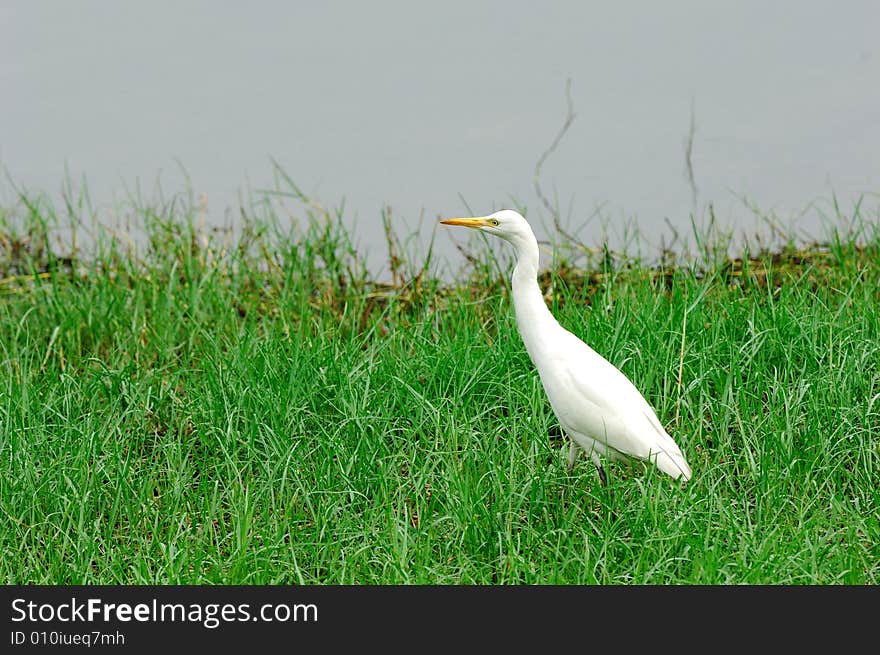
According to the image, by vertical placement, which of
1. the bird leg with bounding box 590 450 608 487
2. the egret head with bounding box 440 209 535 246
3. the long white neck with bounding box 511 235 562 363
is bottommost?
the bird leg with bounding box 590 450 608 487

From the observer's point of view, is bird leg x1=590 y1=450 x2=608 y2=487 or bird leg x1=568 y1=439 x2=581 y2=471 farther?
bird leg x1=568 y1=439 x2=581 y2=471

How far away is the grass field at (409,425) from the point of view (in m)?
3.57

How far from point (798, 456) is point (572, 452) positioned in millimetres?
965

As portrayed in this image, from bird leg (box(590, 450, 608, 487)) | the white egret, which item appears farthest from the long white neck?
bird leg (box(590, 450, 608, 487))

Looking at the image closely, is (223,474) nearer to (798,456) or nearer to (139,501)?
(139,501)

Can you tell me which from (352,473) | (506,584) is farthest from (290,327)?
(506,584)

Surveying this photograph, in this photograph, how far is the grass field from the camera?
3566mm

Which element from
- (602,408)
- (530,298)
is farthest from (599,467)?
(530,298)

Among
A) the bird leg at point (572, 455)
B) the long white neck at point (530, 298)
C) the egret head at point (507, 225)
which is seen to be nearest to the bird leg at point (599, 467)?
the bird leg at point (572, 455)

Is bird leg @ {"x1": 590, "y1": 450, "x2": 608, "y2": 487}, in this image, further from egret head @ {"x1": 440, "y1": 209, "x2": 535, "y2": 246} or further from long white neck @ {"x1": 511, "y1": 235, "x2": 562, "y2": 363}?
egret head @ {"x1": 440, "y1": 209, "x2": 535, "y2": 246}

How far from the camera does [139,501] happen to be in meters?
4.09

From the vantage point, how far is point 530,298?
12.2ft

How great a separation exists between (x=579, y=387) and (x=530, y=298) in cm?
38

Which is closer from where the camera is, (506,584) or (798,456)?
(506,584)
